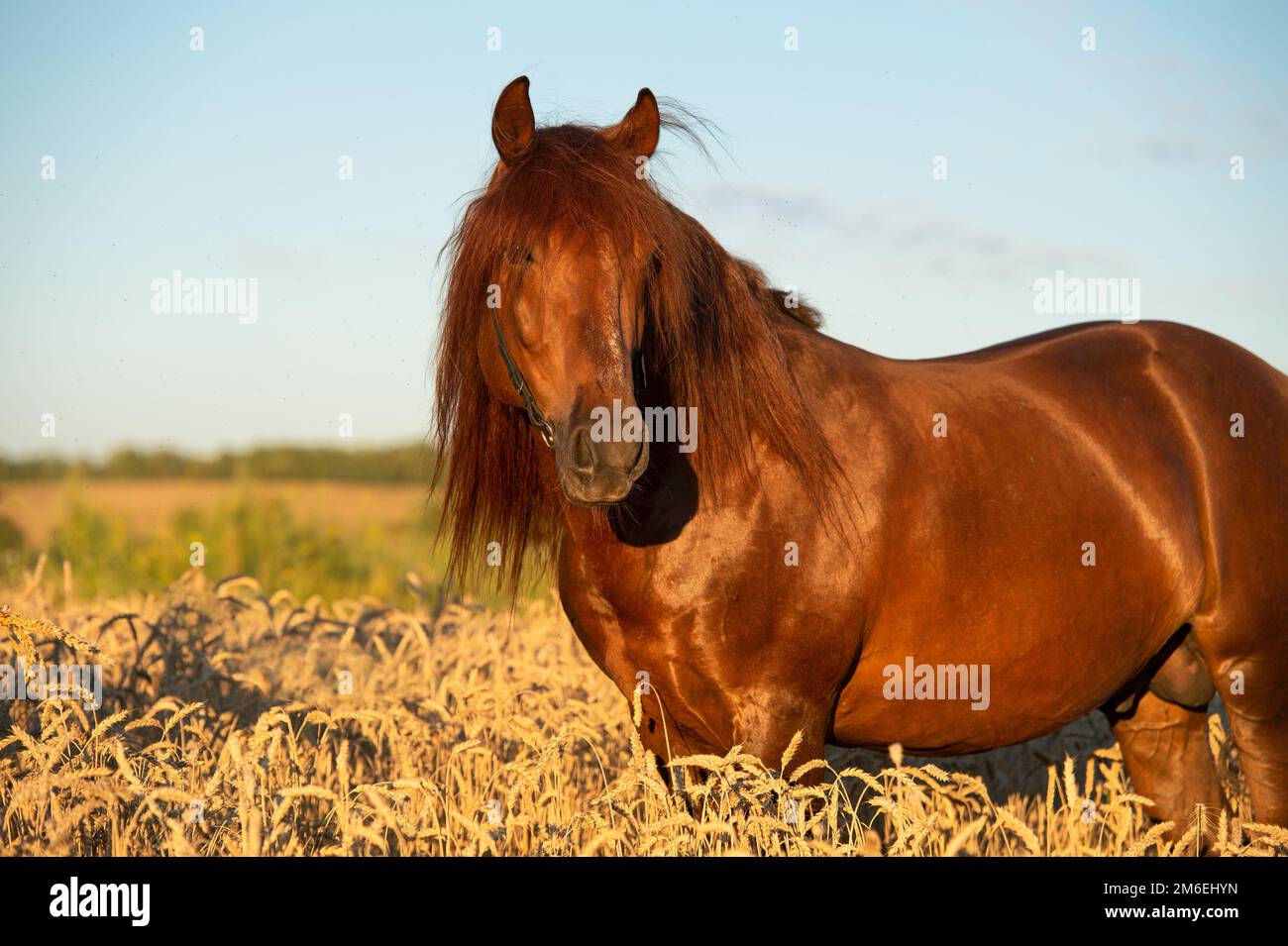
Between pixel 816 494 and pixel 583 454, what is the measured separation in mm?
1065

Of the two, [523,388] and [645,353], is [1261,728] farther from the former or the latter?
[523,388]

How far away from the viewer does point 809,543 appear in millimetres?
3998

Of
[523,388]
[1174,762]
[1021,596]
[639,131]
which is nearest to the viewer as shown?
[523,388]

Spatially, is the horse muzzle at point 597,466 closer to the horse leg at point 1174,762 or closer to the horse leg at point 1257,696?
the horse leg at point 1257,696

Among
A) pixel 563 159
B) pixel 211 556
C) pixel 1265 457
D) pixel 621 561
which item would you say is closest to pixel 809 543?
pixel 621 561

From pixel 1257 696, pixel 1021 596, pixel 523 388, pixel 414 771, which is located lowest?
pixel 414 771

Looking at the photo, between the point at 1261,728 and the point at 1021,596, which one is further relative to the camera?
the point at 1261,728

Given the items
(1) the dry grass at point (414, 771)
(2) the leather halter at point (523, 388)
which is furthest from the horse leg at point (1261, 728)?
(2) the leather halter at point (523, 388)

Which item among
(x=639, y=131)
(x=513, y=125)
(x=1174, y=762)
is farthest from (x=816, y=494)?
(x=1174, y=762)

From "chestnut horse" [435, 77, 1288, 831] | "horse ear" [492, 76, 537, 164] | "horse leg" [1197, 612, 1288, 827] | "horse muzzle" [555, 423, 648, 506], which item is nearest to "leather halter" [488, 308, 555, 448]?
"chestnut horse" [435, 77, 1288, 831]

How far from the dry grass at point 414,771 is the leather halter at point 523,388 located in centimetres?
94

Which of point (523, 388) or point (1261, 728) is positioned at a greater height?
point (523, 388)

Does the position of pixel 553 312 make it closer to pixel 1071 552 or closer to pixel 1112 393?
pixel 1071 552

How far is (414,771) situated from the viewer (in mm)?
5516
